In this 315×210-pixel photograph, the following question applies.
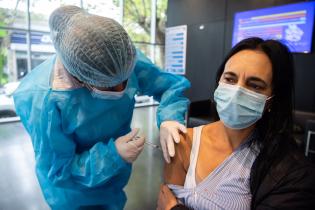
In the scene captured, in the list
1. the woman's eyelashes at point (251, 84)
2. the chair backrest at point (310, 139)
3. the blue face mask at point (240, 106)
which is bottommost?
the chair backrest at point (310, 139)

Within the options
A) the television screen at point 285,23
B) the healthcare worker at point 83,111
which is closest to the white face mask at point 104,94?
the healthcare worker at point 83,111

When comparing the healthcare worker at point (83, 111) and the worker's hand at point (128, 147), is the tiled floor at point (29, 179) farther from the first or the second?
the worker's hand at point (128, 147)

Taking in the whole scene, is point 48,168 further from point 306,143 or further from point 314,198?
point 306,143

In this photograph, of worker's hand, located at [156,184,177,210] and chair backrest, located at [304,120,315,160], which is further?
chair backrest, located at [304,120,315,160]

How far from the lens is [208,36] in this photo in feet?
16.4

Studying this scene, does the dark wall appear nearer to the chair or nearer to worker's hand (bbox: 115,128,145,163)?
the chair

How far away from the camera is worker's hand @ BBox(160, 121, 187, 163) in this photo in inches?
42.0

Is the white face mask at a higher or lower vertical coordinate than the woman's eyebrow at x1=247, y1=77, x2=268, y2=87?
lower

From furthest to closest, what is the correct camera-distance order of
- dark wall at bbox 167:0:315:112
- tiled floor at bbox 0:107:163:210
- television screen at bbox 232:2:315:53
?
dark wall at bbox 167:0:315:112
television screen at bbox 232:2:315:53
tiled floor at bbox 0:107:163:210

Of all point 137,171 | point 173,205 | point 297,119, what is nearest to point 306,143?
point 297,119

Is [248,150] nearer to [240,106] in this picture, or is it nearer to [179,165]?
[240,106]

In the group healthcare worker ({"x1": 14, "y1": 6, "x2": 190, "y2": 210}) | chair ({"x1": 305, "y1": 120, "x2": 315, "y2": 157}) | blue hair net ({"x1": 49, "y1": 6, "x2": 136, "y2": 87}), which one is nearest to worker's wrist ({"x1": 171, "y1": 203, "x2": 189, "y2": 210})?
healthcare worker ({"x1": 14, "y1": 6, "x2": 190, "y2": 210})

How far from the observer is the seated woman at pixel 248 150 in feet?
3.04

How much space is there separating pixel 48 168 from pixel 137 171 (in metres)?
2.04
